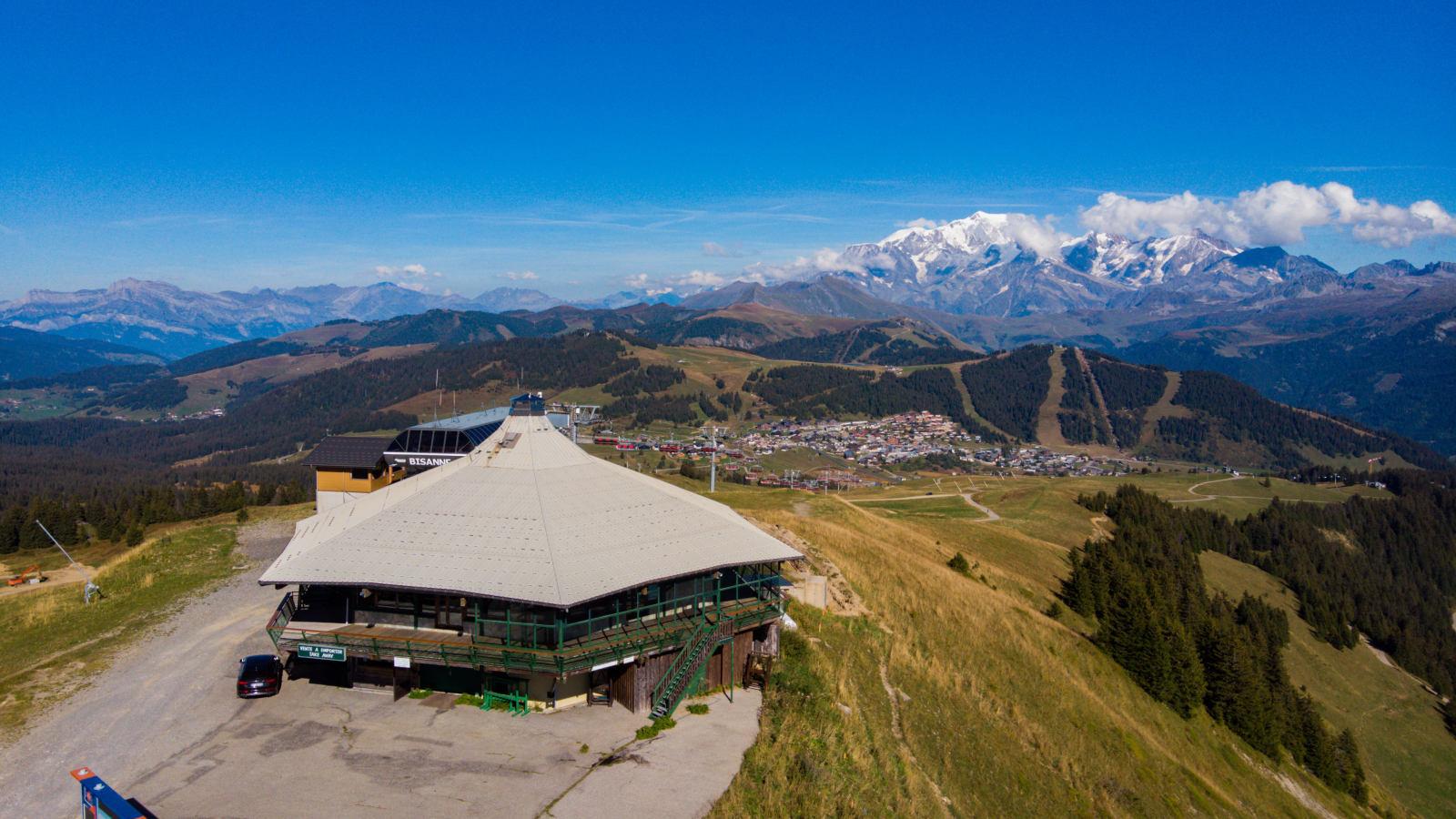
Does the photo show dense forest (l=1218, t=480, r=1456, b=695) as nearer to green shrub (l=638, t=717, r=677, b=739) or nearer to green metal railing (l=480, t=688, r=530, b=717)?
green shrub (l=638, t=717, r=677, b=739)

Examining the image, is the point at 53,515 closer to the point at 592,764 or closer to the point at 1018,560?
the point at 592,764

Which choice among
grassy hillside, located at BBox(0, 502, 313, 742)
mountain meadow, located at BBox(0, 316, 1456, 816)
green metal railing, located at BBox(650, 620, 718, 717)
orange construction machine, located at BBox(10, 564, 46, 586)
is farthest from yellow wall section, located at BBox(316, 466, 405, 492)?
green metal railing, located at BBox(650, 620, 718, 717)

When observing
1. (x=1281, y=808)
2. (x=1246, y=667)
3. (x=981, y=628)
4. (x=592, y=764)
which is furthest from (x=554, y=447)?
(x=1246, y=667)

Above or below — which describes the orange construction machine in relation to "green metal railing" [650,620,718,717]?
below

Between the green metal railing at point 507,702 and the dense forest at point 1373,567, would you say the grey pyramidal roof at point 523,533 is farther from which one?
the dense forest at point 1373,567

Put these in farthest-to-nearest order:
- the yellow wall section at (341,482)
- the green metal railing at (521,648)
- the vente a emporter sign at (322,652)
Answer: the yellow wall section at (341,482) < the vente a emporter sign at (322,652) < the green metal railing at (521,648)

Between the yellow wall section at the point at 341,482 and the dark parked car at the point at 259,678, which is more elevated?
the yellow wall section at the point at 341,482

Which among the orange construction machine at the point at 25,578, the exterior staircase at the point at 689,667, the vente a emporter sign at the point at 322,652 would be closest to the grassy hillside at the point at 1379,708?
the exterior staircase at the point at 689,667
